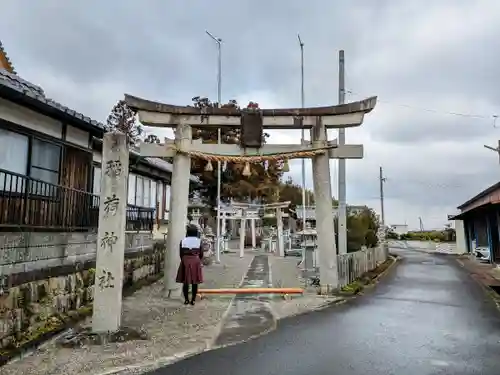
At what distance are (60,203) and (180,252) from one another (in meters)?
3.25

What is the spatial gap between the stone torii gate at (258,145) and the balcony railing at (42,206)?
2.44m

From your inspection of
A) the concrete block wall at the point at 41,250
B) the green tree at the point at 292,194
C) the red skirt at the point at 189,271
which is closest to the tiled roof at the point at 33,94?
the concrete block wall at the point at 41,250

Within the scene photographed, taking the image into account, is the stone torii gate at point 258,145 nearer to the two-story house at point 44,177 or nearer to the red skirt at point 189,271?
the red skirt at point 189,271

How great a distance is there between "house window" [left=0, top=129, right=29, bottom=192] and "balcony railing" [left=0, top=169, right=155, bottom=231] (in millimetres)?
50

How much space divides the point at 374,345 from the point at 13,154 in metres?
8.62

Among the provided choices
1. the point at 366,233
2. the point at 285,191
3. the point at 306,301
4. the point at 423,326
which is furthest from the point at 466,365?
the point at 285,191

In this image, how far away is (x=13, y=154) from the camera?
33.4 feet

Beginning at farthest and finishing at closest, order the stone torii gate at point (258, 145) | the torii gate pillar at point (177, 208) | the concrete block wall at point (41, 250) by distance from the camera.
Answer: the stone torii gate at point (258, 145), the torii gate pillar at point (177, 208), the concrete block wall at point (41, 250)

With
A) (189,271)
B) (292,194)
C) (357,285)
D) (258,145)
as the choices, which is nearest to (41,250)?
(189,271)

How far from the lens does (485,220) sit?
3247 centimetres

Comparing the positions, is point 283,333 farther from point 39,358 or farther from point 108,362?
point 39,358

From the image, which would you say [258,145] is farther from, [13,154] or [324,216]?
[13,154]

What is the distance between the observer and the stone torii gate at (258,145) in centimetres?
1296

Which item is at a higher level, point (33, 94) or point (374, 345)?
point (33, 94)
